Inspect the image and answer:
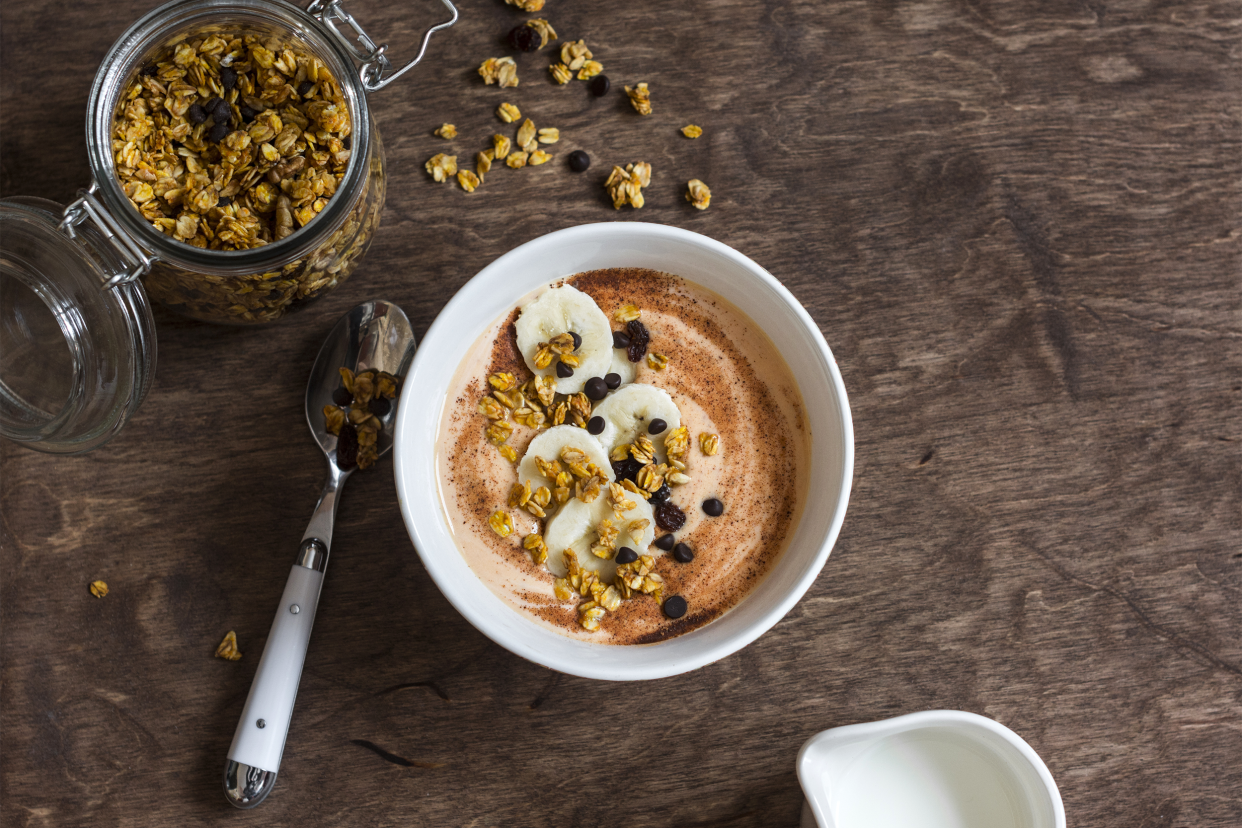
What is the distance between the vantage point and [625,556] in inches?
43.8

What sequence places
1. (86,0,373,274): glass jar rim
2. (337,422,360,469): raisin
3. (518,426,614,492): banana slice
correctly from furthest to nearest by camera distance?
(337,422,360,469): raisin < (518,426,614,492): banana slice < (86,0,373,274): glass jar rim

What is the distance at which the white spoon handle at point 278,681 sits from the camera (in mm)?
1188

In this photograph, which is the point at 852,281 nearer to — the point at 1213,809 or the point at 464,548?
the point at 464,548

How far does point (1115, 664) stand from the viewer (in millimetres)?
1324

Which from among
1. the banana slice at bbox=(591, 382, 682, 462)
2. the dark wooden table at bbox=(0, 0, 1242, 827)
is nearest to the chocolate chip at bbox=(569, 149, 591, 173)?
the dark wooden table at bbox=(0, 0, 1242, 827)

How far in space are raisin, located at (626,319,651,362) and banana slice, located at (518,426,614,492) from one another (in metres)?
0.14

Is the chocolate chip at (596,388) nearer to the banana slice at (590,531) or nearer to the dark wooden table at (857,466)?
the banana slice at (590,531)

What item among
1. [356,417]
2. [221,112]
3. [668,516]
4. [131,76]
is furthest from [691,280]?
[131,76]

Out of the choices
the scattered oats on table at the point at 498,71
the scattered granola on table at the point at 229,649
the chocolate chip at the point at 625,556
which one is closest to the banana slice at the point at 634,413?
the chocolate chip at the point at 625,556

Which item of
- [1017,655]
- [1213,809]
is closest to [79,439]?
[1017,655]

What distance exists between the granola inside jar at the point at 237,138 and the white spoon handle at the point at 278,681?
1.46 ft

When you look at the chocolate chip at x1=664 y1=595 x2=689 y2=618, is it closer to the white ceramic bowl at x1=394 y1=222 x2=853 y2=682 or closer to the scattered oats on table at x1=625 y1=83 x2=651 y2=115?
the white ceramic bowl at x1=394 y1=222 x2=853 y2=682

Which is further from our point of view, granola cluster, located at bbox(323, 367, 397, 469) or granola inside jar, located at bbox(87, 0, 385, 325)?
granola cluster, located at bbox(323, 367, 397, 469)

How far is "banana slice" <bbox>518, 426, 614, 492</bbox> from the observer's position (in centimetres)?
113
